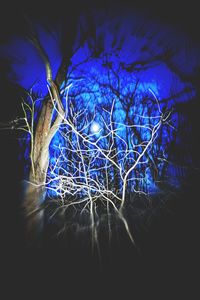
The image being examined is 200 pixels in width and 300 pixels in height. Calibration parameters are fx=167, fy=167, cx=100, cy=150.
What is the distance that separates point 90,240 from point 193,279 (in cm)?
120

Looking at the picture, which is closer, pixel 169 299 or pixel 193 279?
pixel 169 299

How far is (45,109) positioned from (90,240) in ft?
9.78

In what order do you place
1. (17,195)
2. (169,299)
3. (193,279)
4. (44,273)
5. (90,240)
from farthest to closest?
(17,195)
(90,240)
(44,273)
(193,279)
(169,299)

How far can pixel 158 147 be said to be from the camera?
5707 mm

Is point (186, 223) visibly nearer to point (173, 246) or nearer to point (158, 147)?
point (173, 246)

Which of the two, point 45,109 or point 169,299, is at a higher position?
point 45,109

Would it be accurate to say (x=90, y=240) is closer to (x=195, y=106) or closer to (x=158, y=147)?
(x=158, y=147)

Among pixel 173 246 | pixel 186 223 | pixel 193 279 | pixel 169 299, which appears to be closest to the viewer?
pixel 169 299

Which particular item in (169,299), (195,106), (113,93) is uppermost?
(113,93)

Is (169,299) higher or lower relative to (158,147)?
lower

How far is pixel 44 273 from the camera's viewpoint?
1415mm

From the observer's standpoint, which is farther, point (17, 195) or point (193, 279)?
point (17, 195)

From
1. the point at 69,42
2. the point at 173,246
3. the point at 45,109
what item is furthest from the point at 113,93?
the point at 173,246

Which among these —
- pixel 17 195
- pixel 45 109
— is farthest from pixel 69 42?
pixel 17 195
